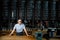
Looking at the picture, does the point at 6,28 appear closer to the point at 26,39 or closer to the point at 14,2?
the point at 14,2

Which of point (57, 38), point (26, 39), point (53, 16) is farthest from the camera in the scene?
point (53, 16)

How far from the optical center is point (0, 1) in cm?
1278

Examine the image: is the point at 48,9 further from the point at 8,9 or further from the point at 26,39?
the point at 26,39

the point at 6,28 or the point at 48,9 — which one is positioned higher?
the point at 48,9

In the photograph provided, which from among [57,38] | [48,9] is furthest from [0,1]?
[57,38]

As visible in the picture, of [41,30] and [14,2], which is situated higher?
[14,2]

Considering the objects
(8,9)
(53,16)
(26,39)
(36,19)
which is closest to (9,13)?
(8,9)

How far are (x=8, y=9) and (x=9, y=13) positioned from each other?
0.66ft

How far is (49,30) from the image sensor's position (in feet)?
40.4

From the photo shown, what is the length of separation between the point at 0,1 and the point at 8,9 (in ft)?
1.76

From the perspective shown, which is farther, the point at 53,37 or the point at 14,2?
the point at 14,2

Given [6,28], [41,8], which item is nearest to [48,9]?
[41,8]

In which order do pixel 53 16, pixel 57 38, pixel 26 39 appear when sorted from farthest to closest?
pixel 53 16 → pixel 57 38 → pixel 26 39

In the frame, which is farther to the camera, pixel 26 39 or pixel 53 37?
pixel 53 37
